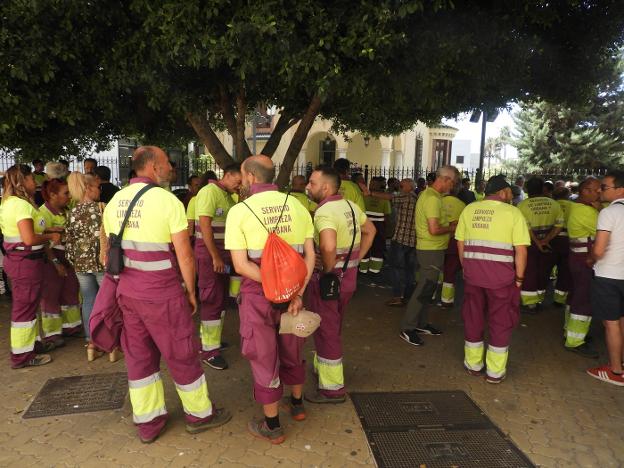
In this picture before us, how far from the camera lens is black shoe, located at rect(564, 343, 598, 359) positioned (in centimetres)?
505

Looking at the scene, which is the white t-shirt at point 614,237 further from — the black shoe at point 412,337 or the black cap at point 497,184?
the black shoe at point 412,337

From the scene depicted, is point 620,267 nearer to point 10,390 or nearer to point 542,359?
point 542,359

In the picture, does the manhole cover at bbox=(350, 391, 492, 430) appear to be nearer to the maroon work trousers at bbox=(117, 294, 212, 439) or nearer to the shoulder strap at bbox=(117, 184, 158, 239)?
the maroon work trousers at bbox=(117, 294, 212, 439)

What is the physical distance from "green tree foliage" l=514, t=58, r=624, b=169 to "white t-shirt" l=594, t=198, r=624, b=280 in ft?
68.6

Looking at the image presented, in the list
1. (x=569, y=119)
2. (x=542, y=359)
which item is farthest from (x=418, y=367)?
(x=569, y=119)

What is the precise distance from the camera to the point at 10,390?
164 inches

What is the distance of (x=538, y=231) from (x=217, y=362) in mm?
4532

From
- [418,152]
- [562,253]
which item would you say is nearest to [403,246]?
[562,253]

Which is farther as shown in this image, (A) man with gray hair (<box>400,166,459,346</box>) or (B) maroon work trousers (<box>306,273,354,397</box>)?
(A) man with gray hair (<box>400,166,459,346</box>)

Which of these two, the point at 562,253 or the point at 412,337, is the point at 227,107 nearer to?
the point at 412,337

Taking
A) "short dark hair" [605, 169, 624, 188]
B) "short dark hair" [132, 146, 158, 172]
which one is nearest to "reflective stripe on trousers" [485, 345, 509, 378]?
"short dark hair" [605, 169, 624, 188]

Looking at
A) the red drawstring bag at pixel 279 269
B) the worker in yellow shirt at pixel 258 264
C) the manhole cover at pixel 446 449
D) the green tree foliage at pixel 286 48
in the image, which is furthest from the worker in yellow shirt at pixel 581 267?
the red drawstring bag at pixel 279 269

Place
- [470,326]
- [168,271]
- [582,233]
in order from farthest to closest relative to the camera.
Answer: [582,233], [470,326], [168,271]

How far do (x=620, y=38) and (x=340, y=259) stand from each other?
600cm
